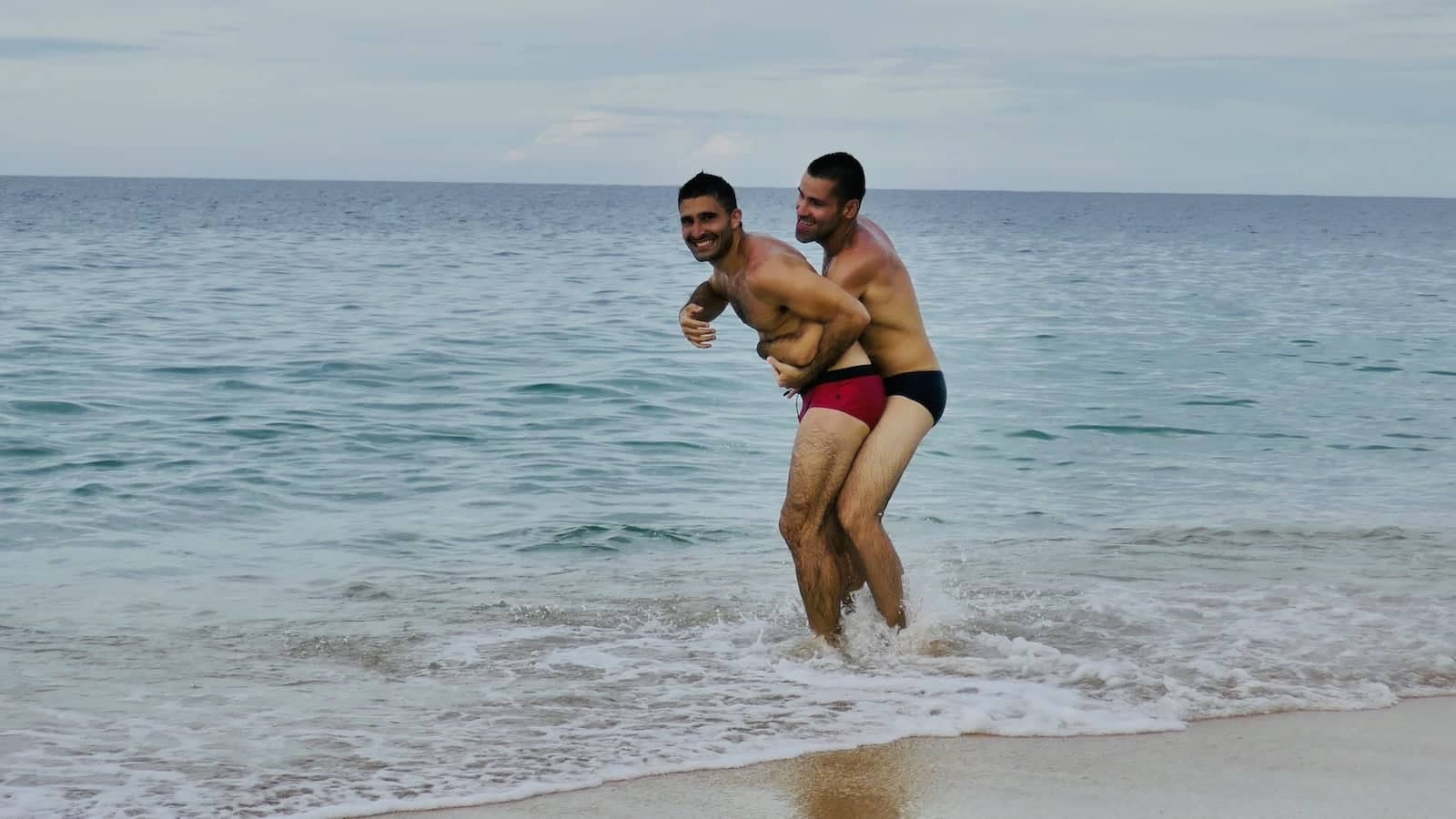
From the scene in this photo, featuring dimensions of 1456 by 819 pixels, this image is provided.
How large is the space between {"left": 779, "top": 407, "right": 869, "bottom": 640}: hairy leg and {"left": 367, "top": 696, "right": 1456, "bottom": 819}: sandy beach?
1.21 m

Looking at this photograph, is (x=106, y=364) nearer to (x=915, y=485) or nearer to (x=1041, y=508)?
(x=915, y=485)

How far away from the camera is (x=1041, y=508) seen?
9789mm

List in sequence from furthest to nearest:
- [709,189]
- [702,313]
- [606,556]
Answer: [606,556], [702,313], [709,189]

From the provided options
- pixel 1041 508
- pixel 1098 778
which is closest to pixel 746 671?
pixel 1098 778

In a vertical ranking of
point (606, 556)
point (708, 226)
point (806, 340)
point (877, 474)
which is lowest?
point (606, 556)

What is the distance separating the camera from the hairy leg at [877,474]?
19.4 ft

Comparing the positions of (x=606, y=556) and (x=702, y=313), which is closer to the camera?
(x=702, y=313)

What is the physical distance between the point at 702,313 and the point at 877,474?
96 centimetres

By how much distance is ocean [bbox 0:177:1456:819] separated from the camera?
5.15m

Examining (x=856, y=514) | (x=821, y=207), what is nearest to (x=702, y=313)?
(x=821, y=207)

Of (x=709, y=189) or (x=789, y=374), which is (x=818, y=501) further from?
(x=709, y=189)

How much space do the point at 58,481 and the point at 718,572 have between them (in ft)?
16.3

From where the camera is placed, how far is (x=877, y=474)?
5910 mm

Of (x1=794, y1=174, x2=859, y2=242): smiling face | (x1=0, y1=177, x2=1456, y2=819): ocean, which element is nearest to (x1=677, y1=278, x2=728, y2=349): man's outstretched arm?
(x1=794, y1=174, x2=859, y2=242): smiling face
